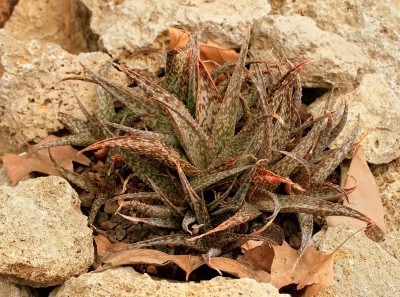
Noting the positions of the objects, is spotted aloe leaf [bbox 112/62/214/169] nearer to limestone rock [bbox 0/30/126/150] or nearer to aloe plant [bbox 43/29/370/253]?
aloe plant [bbox 43/29/370/253]

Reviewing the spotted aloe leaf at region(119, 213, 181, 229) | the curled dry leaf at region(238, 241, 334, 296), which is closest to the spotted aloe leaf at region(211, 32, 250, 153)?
the spotted aloe leaf at region(119, 213, 181, 229)

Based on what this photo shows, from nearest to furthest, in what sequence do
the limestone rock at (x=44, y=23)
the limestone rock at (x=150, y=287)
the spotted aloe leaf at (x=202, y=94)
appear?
the limestone rock at (x=150, y=287), the spotted aloe leaf at (x=202, y=94), the limestone rock at (x=44, y=23)

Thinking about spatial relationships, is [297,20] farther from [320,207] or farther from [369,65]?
[320,207]

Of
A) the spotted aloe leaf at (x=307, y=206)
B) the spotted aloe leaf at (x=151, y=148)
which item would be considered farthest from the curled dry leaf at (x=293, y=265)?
the spotted aloe leaf at (x=151, y=148)

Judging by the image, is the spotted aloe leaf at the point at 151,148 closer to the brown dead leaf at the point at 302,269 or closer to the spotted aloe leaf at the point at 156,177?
the spotted aloe leaf at the point at 156,177

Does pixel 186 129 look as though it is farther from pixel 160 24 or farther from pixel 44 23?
pixel 44 23

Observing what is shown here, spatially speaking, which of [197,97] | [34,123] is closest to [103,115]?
[34,123]
